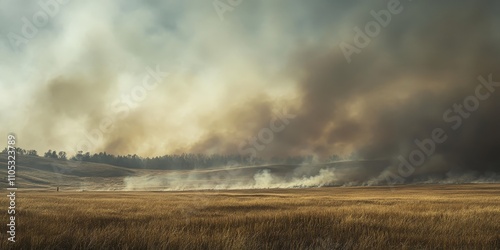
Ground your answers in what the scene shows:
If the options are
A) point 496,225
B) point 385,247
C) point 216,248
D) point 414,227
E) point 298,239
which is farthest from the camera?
point 496,225

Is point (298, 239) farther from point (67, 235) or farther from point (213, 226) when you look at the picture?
point (67, 235)

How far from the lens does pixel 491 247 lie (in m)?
10.1

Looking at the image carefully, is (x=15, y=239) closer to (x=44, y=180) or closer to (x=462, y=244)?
(x=462, y=244)

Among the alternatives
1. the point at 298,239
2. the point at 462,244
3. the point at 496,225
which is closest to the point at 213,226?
the point at 298,239

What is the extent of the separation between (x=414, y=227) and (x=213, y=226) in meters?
7.27

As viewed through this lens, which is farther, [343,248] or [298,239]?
[298,239]

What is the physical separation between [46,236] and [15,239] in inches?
31.9

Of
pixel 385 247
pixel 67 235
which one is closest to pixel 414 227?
pixel 385 247

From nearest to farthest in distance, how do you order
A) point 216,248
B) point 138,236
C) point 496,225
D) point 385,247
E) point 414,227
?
point 216,248 < point 385,247 < point 138,236 < point 414,227 < point 496,225

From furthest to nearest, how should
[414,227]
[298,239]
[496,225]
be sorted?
[496,225] → [414,227] → [298,239]

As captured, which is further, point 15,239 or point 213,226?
point 213,226

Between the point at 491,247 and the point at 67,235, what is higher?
the point at 67,235

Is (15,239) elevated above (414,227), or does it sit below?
above

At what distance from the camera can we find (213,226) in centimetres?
1427
